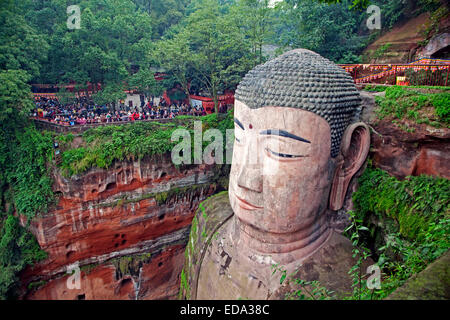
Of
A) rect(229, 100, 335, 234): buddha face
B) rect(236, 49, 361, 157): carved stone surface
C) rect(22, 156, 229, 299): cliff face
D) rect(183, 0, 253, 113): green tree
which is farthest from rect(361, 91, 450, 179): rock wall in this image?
rect(183, 0, 253, 113): green tree

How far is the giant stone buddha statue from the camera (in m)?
4.55

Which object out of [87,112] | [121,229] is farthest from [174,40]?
[121,229]

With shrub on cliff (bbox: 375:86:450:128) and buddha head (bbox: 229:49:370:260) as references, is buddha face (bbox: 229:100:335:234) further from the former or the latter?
shrub on cliff (bbox: 375:86:450:128)

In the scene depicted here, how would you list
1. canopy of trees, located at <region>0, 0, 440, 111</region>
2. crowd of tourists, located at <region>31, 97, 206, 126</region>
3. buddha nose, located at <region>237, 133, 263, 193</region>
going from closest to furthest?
buddha nose, located at <region>237, 133, 263, 193</region>, crowd of tourists, located at <region>31, 97, 206, 126</region>, canopy of trees, located at <region>0, 0, 440, 111</region>

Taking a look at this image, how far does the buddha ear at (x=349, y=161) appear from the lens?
5066 mm

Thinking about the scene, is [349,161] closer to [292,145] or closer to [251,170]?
[292,145]

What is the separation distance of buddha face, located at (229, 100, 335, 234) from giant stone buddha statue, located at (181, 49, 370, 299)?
0.05 ft

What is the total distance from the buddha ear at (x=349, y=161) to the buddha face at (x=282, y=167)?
13.1 inches

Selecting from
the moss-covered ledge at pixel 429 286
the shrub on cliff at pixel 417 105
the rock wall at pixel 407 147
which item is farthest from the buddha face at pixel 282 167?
the moss-covered ledge at pixel 429 286

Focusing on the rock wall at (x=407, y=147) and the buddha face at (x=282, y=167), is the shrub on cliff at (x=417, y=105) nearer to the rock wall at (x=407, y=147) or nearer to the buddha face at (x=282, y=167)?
the rock wall at (x=407, y=147)

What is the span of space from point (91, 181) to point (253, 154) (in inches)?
391

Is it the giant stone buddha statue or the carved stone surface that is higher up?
the carved stone surface

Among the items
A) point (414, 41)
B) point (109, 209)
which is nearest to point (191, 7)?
point (414, 41)
